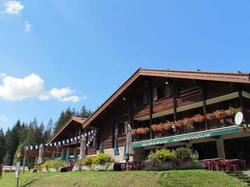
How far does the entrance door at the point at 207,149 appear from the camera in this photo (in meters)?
23.6

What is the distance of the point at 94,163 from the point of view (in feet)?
79.0

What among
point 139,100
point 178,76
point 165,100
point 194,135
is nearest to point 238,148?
point 194,135

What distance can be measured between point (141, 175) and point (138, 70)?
42.3ft

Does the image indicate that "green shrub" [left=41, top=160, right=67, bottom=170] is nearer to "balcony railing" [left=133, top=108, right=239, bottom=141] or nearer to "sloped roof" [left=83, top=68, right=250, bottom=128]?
"sloped roof" [left=83, top=68, right=250, bottom=128]

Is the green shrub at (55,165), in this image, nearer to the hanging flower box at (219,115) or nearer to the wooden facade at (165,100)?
the wooden facade at (165,100)

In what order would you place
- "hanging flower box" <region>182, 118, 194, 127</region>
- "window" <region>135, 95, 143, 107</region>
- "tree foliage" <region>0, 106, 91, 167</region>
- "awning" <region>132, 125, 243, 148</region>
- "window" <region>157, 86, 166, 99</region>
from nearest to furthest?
1. "awning" <region>132, 125, 243, 148</region>
2. "hanging flower box" <region>182, 118, 194, 127</region>
3. "window" <region>157, 86, 166, 99</region>
4. "window" <region>135, 95, 143, 107</region>
5. "tree foliage" <region>0, 106, 91, 167</region>

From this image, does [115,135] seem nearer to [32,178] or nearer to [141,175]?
[32,178]

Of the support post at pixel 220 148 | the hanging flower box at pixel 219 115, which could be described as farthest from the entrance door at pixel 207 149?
the hanging flower box at pixel 219 115

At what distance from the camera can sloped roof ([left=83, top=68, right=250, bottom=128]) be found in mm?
19250

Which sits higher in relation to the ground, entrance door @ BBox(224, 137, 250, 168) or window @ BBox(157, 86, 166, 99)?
window @ BBox(157, 86, 166, 99)

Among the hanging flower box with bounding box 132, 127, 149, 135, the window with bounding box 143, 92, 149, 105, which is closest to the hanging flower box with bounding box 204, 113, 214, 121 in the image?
the hanging flower box with bounding box 132, 127, 149, 135

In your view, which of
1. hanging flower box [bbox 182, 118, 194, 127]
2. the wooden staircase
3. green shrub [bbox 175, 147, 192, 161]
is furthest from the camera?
hanging flower box [bbox 182, 118, 194, 127]

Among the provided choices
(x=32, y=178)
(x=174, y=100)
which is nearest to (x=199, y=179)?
(x=174, y=100)

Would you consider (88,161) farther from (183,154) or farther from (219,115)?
(219,115)
